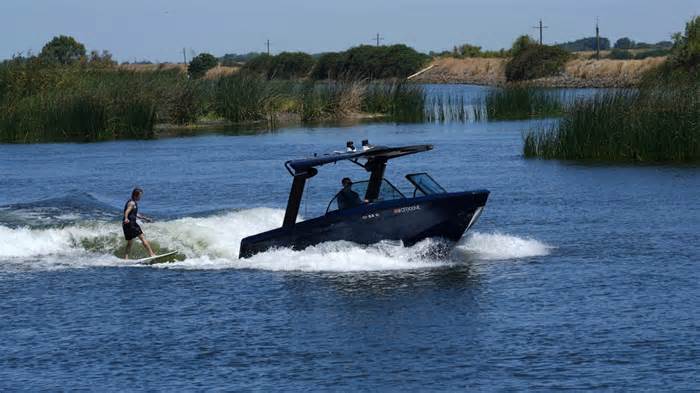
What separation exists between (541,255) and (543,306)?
5.18 metres

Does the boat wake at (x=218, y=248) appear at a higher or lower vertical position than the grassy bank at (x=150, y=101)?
lower

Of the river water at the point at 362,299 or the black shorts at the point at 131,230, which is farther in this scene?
the black shorts at the point at 131,230

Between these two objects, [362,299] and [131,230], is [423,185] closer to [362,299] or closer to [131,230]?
[362,299]

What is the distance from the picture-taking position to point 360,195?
82.8 feet

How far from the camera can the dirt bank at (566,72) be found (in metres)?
116

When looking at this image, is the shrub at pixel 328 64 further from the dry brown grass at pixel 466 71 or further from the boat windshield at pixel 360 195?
the boat windshield at pixel 360 195

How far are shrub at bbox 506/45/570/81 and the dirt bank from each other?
4.27 feet

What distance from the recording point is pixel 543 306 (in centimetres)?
2139

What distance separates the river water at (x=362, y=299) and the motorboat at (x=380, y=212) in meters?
0.33

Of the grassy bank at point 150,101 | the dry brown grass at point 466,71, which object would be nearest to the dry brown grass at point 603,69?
the dry brown grass at point 466,71

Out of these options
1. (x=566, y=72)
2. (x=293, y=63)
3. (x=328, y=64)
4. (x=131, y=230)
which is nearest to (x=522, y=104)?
(x=131, y=230)

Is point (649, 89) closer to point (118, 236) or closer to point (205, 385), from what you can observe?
point (118, 236)

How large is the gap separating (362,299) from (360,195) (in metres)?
3.38

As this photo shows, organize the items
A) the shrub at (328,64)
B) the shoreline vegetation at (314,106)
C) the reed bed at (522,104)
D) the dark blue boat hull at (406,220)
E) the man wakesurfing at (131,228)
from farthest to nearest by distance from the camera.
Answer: the shrub at (328,64) < the reed bed at (522,104) < the shoreline vegetation at (314,106) < the man wakesurfing at (131,228) < the dark blue boat hull at (406,220)
